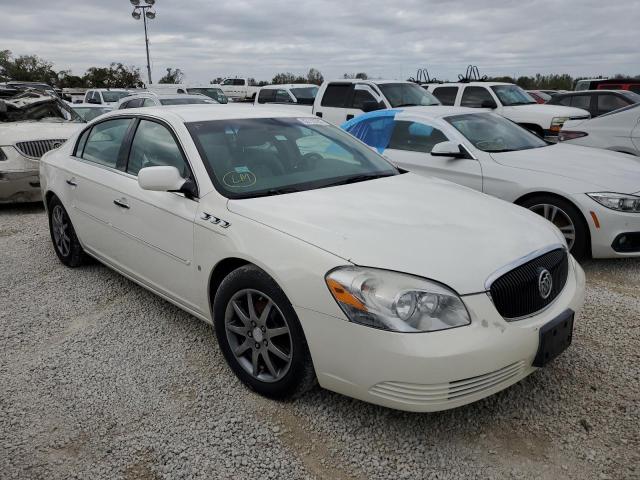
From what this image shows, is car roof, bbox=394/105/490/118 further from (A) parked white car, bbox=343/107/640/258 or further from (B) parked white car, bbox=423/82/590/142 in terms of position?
(B) parked white car, bbox=423/82/590/142

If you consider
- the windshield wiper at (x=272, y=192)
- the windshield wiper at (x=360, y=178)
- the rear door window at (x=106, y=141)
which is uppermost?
the rear door window at (x=106, y=141)

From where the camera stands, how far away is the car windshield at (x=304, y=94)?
52.0ft

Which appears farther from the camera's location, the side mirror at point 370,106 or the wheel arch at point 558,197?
the side mirror at point 370,106

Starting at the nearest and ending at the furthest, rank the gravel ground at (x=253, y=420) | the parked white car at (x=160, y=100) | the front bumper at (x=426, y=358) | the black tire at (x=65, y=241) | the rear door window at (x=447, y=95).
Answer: the front bumper at (x=426, y=358) → the gravel ground at (x=253, y=420) → the black tire at (x=65, y=241) → the parked white car at (x=160, y=100) → the rear door window at (x=447, y=95)

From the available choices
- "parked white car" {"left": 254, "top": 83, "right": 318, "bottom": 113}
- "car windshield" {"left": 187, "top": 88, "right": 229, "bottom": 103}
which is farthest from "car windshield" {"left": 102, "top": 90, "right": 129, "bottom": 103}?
"parked white car" {"left": 254, "top": 83, "right": 318, "bottom": 113}

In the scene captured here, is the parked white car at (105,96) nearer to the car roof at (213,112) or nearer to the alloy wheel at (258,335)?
the car roof at (213,112)

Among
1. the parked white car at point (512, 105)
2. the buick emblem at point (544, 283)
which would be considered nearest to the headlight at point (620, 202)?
the buick emblem at point (544, 283)

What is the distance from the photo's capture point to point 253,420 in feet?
9.13

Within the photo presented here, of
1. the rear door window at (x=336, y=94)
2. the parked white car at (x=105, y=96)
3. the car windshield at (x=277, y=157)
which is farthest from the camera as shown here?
the parked white car at (x=105, y=96)

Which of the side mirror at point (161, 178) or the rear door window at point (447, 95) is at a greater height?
the rear door window at point (447, 95)

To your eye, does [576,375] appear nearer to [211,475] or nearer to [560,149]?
[211,475]

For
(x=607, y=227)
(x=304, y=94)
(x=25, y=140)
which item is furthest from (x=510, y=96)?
(x=25, y=140)

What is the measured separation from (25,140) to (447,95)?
1009 centimetres

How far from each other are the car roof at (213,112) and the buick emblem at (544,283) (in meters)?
2.16
